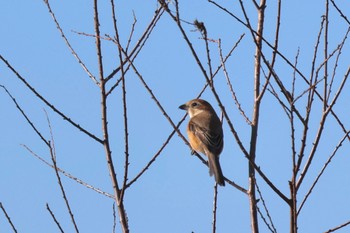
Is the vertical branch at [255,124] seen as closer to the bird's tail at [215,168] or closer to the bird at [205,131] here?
the bird's tail at [215,168]

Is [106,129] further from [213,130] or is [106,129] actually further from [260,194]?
[213,130]

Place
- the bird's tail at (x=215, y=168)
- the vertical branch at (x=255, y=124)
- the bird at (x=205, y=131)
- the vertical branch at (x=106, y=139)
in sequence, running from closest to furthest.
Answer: the vertical branch at (x=106, y=139) → the vertical branch at (x=255, y=124) → the bird's tail at (x=215, y=168) → the bird at (x=205, y=131)

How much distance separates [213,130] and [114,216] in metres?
3.16

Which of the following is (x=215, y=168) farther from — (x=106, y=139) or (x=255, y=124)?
(x=106, y=139)

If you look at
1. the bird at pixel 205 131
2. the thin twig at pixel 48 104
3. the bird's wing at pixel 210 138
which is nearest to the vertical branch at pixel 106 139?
the thin twig at pixel 48 104

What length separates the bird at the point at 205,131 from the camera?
7051 millimetres

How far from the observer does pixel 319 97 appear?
422 cm

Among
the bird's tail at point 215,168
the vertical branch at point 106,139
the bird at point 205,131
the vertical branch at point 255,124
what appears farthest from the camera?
the bird at point 205,131

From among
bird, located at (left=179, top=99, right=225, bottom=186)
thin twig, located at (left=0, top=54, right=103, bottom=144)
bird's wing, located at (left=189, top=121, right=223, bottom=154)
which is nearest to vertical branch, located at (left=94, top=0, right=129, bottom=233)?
thin twig, located at (left=0, top=54, right=103, bottom=144)

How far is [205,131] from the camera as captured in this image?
747 cm

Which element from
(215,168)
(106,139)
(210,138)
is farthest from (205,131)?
(106,139)

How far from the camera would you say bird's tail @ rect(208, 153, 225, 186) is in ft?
18.5

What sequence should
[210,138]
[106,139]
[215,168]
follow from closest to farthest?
[106,139]
[215,168]
[210,138]

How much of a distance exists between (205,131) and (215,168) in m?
1.28
